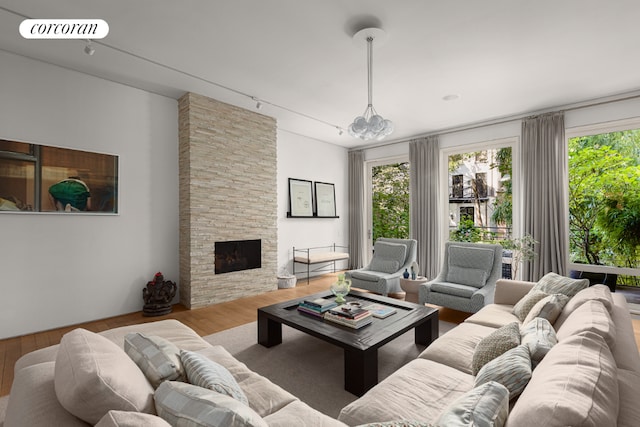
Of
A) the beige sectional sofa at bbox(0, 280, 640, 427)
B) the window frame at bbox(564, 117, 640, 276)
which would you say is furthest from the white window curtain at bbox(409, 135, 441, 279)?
the beige sectional sofa at bbox(0, 280, 640, 427)

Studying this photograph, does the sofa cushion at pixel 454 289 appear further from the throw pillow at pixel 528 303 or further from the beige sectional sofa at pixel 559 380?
A: the beige sectional sofa at pixel 559 380

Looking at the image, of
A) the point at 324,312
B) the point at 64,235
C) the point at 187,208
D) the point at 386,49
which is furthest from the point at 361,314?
the point at 64,235

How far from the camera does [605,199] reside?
4.10 meters

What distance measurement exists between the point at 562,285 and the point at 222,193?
388cm

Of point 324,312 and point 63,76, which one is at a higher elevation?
point 63,76

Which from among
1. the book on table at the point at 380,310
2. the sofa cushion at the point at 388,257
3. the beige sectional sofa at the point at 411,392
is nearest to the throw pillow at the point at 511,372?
the beige sectional sofa at the point at 411,392

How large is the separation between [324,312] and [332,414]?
34.9 inches

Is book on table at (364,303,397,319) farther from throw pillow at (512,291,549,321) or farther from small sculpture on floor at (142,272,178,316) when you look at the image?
small sculpture on floor at (142,272,178,316)

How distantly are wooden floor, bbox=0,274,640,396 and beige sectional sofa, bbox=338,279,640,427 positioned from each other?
1884mm

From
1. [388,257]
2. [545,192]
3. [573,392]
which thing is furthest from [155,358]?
[545,192]

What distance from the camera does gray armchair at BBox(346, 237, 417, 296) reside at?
428 cm

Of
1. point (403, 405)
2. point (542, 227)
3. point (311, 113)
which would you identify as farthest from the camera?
point (311, 113)

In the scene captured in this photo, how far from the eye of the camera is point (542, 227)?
430 centimetres

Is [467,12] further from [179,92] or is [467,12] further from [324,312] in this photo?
[179,92]
